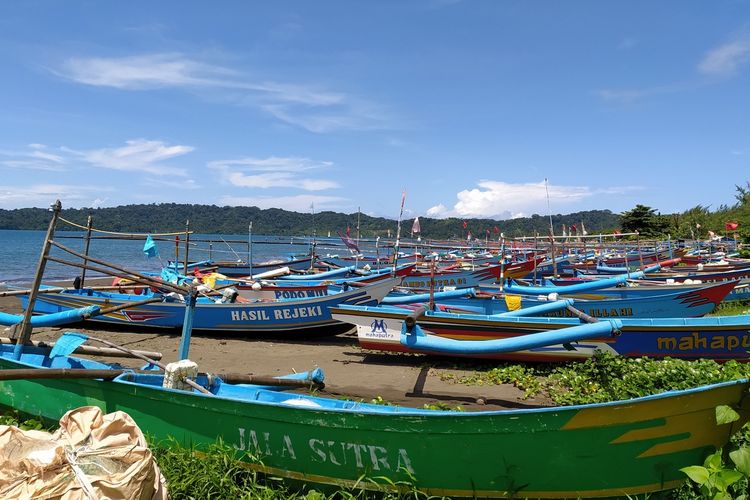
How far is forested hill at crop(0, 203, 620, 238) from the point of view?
100581mm

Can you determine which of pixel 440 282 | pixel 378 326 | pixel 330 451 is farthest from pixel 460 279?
pixel 330 451

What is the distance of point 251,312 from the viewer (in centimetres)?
1418

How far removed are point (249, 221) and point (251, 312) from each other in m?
118

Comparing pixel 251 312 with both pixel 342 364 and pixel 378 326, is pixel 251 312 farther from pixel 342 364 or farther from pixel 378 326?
pixel 378 326

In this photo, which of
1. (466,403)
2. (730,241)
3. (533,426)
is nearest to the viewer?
(533,426)

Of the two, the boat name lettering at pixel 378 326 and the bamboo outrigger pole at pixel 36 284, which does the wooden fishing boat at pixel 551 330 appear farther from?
the bamboo outrigger pole at pixel 36 284

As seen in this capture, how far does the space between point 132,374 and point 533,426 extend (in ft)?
→ 14.8

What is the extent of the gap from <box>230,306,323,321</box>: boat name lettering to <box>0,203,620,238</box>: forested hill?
80.5 metres

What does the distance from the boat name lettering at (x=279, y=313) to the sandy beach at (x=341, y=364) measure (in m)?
0.68

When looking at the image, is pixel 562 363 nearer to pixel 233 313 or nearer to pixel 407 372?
pixel 407 372

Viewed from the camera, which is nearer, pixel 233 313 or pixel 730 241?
pixel 233 313

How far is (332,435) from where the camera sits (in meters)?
4.46

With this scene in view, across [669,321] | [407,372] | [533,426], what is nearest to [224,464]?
[533,426]

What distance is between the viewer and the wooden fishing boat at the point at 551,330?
8727 millimetres
